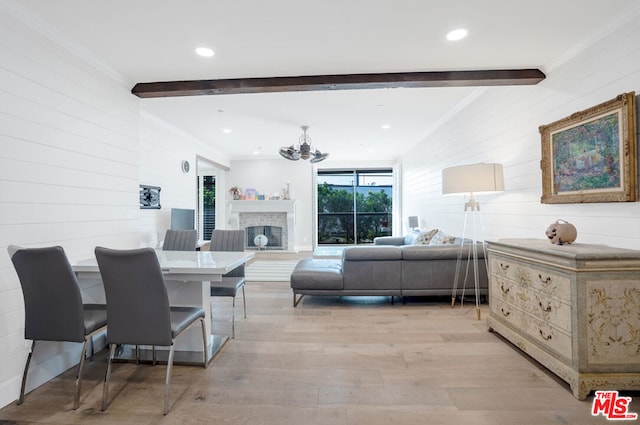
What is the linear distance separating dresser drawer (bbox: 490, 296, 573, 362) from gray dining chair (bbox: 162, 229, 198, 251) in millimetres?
3403

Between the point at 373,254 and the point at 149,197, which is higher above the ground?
the point at 149,197

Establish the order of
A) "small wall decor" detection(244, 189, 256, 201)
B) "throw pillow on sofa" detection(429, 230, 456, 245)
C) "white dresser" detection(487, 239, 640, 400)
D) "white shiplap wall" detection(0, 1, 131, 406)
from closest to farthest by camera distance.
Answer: "white dresser" detection(487, 239, 640, 400), "white shiplap wall" detection(0, 1, 131, 406), "throw pillow on sofa" detection(429, 230, 456, 245), "small wall decor" detection(244, 189, 256, 201)

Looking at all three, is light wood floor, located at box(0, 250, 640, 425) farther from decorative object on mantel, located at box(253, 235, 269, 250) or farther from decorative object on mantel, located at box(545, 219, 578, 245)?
decorative object on mantel, located at box(253, 235, 269, 250)

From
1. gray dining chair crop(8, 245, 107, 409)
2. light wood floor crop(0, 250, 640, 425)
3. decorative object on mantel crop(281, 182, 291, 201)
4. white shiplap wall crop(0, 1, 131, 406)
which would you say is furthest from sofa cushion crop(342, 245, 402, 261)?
decorative object on mantel crop(281, 182, 291, 201)

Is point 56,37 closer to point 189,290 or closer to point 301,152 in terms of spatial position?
point 189,290

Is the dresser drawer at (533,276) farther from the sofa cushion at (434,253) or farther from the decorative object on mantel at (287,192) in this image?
the decorative object on mantel at (287,192)

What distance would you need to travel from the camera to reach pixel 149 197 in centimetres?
484

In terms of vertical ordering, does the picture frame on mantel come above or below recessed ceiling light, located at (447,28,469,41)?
below

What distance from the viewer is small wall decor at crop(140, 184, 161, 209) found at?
4.67 meters

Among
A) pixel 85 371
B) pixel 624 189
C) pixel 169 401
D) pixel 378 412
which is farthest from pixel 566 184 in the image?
pixel 85 371

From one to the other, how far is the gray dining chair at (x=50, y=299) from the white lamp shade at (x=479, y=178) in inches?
140

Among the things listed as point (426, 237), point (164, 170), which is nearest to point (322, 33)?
point (426, 237)

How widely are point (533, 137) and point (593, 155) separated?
0.77 metres

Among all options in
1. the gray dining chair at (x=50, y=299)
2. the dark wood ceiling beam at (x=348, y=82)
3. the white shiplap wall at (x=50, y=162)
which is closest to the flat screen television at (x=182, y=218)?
the white shiplap wall at (x=50, y=162)
